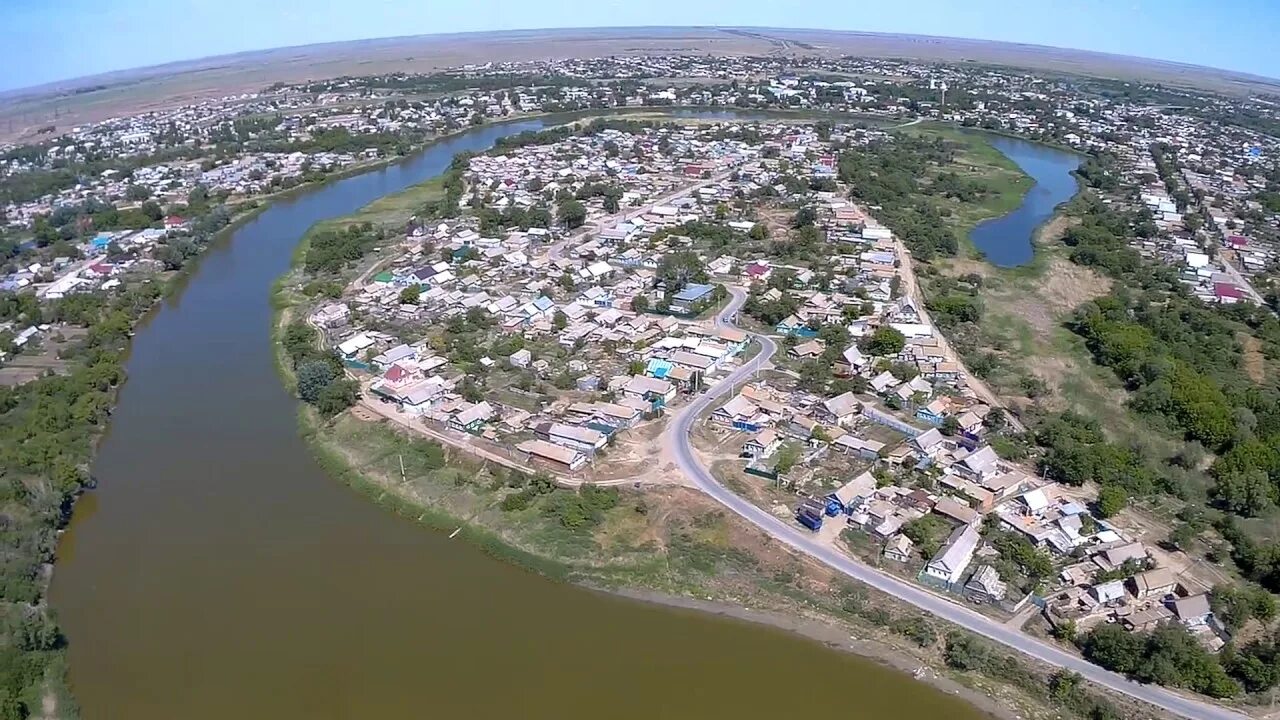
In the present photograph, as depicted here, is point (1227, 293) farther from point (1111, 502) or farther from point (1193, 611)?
point (1193, 611)

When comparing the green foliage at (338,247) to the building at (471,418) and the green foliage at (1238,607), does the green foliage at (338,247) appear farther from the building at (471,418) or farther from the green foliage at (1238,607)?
the green foliage at (1238,607)

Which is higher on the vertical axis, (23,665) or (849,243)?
(849,243)

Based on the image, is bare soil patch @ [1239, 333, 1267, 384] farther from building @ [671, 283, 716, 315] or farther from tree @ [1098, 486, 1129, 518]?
building @ [671, 283, 716, 315]

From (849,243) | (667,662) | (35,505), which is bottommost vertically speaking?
(667,662)

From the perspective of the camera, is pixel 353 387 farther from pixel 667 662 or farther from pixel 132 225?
pixel 132 225

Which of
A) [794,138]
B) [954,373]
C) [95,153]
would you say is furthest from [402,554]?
[95,153]

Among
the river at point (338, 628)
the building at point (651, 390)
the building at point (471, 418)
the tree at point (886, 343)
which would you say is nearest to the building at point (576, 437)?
the building at point (471, 418)

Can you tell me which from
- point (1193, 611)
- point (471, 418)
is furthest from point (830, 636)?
point (471, 418)
